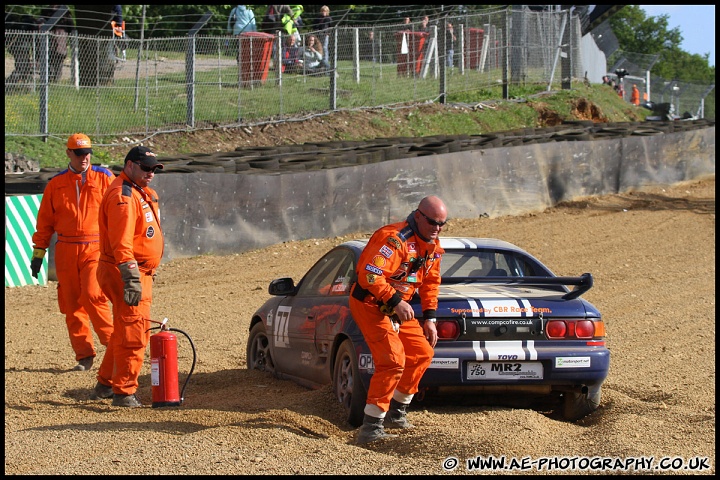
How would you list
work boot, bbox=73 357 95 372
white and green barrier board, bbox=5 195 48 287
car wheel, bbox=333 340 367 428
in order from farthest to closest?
white and green barrier board, bbox=5 195 48 287
work boot, bbox=73 357 95 372
car wheel, bbox=333 340 367 428

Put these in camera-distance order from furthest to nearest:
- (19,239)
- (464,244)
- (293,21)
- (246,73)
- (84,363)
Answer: (293,21), (246,73), (19,239), (84,363), (464,244)

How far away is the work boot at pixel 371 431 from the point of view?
20.4 feet

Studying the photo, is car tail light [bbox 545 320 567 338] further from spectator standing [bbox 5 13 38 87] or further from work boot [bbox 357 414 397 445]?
spectator standing [bbox 5 13 38 87]

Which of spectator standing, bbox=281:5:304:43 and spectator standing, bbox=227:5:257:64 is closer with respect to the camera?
spectator standing, bbox=281:5:304:43

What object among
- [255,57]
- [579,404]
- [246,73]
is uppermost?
[255,57]

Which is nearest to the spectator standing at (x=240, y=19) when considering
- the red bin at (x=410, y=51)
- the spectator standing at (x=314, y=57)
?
the spectator standing at (x=314, y=57)

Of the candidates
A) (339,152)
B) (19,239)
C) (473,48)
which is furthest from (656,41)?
(19,239)

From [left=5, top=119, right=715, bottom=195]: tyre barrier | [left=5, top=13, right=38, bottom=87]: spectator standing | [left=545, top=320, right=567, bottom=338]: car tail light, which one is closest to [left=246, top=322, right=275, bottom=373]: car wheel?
[left=545, top=320, right=567, bottom=338]: car tail light

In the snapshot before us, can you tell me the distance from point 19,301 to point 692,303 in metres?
7.91

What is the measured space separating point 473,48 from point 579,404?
67.0 feet

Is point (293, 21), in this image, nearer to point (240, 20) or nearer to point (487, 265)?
point (240, 20)

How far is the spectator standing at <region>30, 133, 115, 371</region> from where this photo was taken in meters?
8.72

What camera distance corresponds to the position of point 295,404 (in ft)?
23.9

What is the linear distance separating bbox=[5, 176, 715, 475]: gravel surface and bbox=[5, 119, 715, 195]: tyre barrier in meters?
1.31
